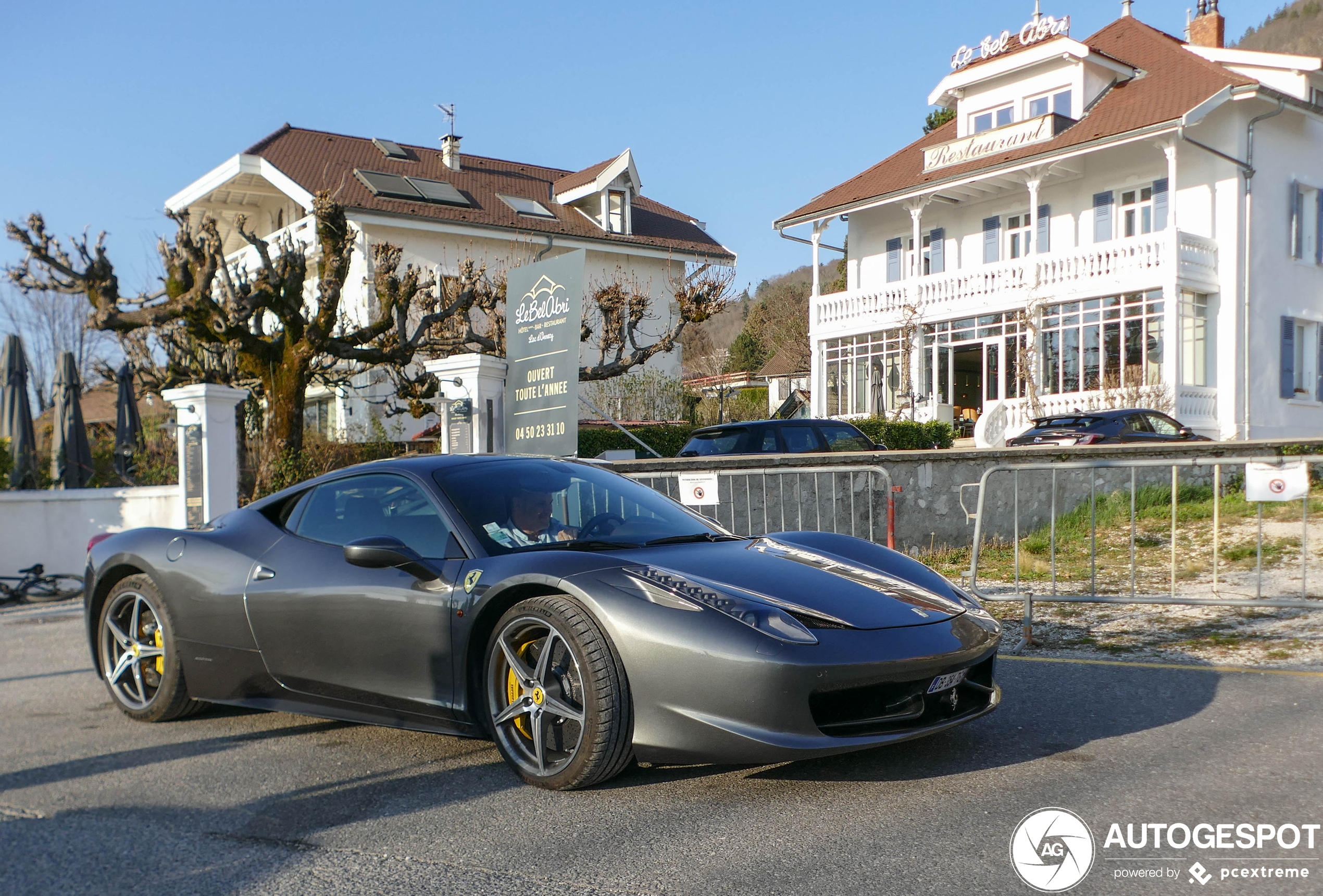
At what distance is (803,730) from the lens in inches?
144

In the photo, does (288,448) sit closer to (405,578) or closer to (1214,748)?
(405,578)

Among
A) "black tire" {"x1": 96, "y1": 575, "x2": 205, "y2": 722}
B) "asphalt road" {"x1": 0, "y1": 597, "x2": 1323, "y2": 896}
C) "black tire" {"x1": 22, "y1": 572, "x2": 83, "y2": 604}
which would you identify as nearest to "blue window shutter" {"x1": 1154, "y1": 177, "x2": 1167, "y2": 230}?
"asphalt road" {"x1": 0, "y1": 597, "x2": 1323, "y2": 896}

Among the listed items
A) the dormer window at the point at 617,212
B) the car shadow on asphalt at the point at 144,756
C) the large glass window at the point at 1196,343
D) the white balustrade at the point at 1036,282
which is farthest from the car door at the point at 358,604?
the dormer window at the point at 617,212

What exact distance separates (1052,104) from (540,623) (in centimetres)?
2796

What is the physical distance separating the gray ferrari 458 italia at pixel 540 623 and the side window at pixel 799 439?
31.5 ft

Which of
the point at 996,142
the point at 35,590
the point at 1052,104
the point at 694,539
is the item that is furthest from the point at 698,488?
the point at 1052,104

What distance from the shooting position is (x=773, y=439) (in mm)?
14750

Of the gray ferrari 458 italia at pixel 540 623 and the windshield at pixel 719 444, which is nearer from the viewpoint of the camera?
the gray ferrari 458 italia at pixel 540 623

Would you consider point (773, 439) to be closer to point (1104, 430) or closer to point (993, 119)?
point (1104, 430)

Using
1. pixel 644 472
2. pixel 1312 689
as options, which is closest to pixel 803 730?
pixel 1312 689

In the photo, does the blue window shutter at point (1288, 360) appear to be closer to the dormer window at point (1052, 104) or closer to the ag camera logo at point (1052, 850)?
the dormer window at point (1052, 104)

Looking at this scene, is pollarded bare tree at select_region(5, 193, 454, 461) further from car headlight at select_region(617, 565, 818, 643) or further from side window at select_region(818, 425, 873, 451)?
car headlight at select_region(617, 565, 818, 643)

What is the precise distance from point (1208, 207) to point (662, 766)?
25.0 m

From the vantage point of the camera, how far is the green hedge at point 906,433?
23.2 meters
